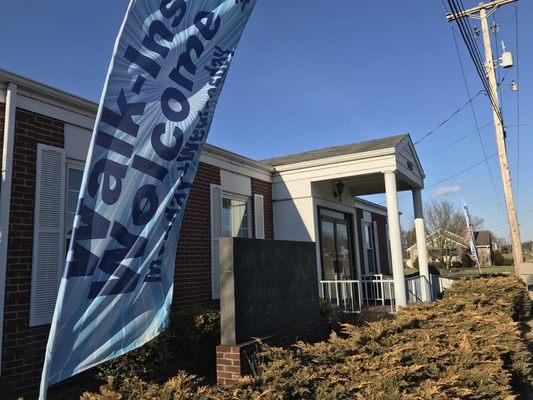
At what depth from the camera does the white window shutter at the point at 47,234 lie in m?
5.40

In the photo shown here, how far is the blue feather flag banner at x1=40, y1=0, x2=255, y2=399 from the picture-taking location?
2830 mm

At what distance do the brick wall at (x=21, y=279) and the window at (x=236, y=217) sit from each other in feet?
14.4

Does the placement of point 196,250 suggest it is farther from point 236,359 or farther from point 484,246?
point 484,246

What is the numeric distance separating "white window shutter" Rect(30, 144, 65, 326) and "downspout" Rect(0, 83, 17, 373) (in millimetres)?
364

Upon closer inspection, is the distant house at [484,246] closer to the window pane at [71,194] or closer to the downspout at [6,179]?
the window pane at [71,194]

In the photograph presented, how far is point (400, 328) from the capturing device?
512 cm

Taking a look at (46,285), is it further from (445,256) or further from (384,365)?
(445,256)

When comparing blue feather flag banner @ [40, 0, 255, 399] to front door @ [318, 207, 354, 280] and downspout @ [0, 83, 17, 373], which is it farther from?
front door @ [318, 207, 354, 280]

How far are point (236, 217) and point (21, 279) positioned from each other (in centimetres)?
518

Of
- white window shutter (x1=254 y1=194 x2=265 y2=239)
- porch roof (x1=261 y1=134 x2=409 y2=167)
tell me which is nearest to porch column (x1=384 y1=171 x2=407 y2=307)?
porch roof (x1=261 y1=134 x2=409 y2=167)

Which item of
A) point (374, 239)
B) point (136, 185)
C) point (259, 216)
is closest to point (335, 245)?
point (259, 216)

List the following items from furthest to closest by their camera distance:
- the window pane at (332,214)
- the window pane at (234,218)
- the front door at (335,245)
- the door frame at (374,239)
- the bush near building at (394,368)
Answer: the door frame at (374,239)
the window pane at (332,214)
the front door at (335,245)
the window pane at (234,218)
the bush near building at (394,368)

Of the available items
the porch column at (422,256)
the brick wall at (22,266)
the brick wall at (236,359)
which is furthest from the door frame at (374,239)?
the brick wall at (22,266)

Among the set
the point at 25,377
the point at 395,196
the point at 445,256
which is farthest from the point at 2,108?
the point at 445,256
